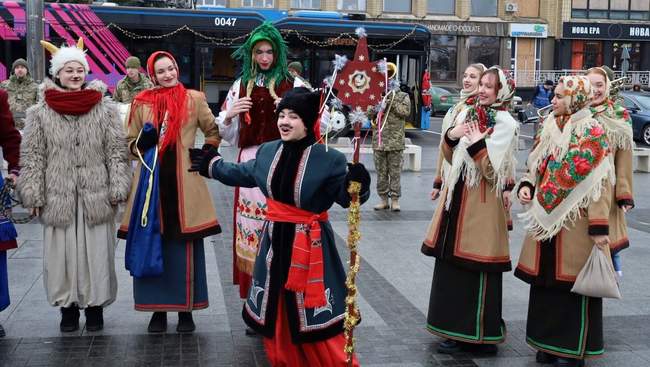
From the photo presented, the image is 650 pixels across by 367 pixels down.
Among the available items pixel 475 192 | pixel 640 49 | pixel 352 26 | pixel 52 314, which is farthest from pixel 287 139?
pixel 640 49

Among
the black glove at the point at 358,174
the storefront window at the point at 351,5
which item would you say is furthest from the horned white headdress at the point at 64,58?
the storefront window at the point at 351,5

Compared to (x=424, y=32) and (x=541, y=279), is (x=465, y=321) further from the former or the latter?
(x=424, y=32)

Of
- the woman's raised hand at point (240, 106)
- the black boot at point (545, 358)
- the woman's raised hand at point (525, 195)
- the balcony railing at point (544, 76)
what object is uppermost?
the balcony railing at point (544, 76)

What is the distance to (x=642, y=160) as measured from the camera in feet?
48.8

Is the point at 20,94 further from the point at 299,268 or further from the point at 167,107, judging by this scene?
the point at 299,268

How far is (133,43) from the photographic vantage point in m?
18.1

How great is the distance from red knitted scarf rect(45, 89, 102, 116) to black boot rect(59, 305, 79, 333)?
130cm

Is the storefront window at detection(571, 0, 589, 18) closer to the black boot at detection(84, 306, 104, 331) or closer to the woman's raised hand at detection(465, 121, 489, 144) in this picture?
the woman's raised hand at detection(465, 121, 489, 144)

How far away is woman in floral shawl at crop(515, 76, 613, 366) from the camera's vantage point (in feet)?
15.4

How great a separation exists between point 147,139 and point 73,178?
0.55 m

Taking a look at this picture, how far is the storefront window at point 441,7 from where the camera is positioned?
38.8m

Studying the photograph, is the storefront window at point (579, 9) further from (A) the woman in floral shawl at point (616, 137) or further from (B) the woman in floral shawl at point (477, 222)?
(B) the woman in floral shawl at point (477, 222)

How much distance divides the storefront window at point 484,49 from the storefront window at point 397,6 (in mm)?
3300

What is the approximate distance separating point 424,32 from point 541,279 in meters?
16.0
